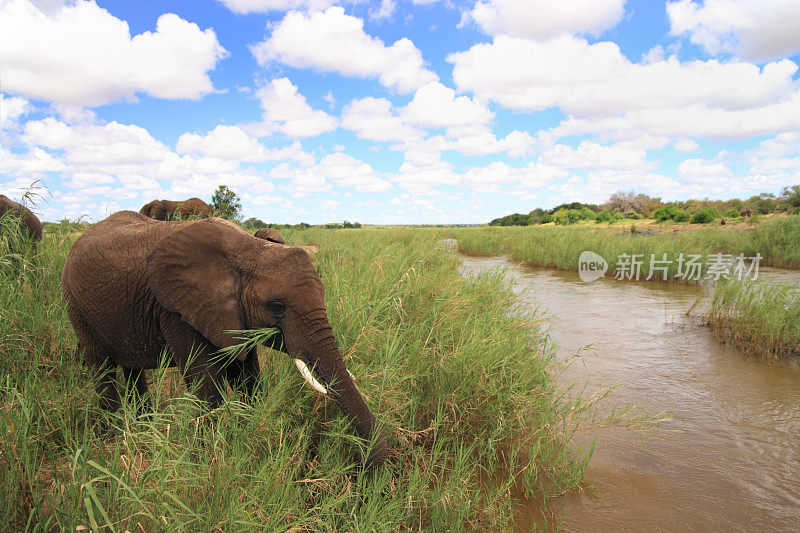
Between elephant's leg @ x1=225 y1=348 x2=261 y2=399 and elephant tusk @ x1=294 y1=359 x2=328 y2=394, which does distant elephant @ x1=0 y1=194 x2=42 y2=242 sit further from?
elephant tusk @ x1=294 y1=359 x2=328 y2=394

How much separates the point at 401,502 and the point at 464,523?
1.35ft

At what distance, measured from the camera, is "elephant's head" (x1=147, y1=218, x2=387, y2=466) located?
2.25 meters

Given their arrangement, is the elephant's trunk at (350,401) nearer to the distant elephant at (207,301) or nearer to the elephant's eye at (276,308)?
the distant elephant at (207,301)

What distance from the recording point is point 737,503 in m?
2.92

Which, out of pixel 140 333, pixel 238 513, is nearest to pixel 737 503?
pixel 238 513

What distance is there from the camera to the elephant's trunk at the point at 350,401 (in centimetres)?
222

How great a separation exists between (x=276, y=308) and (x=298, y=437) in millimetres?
719

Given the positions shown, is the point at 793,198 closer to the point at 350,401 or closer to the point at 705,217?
the point at 705,217

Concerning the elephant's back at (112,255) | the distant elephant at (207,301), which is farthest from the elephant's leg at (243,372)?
the elephant's back at (112,255)

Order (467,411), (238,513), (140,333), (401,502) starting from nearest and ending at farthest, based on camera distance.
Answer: (238,513)
(401,502)
(140,333)
(467,411)

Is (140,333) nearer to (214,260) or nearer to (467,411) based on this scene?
(214,260)

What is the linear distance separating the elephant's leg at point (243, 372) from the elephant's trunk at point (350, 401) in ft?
2.08

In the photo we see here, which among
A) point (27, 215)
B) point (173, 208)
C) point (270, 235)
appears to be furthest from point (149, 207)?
point (270, 235)

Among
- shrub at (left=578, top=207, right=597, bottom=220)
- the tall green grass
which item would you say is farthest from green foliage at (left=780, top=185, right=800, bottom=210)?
the tall green grass
